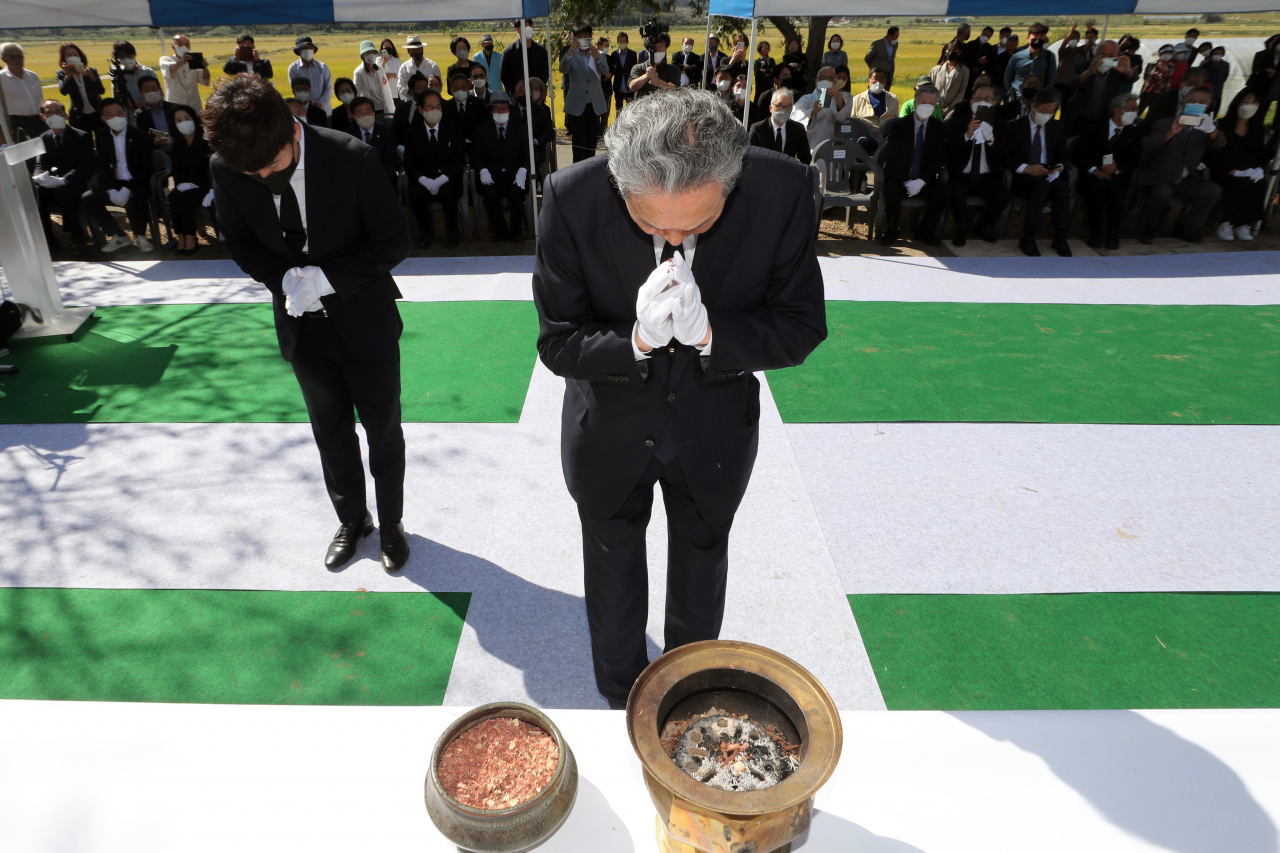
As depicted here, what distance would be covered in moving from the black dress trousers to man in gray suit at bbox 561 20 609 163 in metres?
9.58

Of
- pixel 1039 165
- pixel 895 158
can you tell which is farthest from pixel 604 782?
pixel 1039 165

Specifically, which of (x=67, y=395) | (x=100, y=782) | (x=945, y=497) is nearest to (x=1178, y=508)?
(x=945, y=497)

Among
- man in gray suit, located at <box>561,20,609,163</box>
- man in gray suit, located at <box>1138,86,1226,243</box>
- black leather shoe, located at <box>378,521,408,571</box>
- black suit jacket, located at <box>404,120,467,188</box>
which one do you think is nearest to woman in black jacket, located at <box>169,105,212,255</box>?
black suit jacket, located at <box>404,120,467,188</box>

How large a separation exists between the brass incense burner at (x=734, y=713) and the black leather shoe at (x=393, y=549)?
2329mm

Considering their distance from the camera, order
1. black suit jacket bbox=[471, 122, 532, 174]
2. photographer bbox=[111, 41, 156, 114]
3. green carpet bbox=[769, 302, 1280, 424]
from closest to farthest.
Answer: green carpet bbox=[769, 302, 1280, 424] < black suit jacket bbox=[471, 122, 532, 174] < photographer bbox=[111, 41, 156, 114]

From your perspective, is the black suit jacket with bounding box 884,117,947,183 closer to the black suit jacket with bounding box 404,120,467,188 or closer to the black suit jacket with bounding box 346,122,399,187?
the black suit jacket with bounding box 404,120,467,188

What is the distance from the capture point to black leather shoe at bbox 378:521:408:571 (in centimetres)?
335

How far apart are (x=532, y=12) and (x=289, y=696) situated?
21.4 feet

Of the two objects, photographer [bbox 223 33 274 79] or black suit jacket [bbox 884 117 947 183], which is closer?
black suit jacket [bbox 884 117 947 183]

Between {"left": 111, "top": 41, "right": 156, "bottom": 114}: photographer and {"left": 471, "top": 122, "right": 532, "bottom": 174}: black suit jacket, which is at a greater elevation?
{"left": 111, "top": 41, "right": 156, "bottom": 114}: photographer

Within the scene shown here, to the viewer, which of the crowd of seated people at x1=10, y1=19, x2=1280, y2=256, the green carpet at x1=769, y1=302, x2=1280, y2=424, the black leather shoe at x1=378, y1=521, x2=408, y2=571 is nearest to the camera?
the black leather shoe at x1=378, y1=521, x2=408, y2=571

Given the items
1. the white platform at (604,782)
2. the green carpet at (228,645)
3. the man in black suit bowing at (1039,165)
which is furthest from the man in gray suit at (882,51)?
the white platform at (604,782)

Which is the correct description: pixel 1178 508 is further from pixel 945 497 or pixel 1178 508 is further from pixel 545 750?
pixel 545 750

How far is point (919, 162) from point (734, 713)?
26.1 ft
